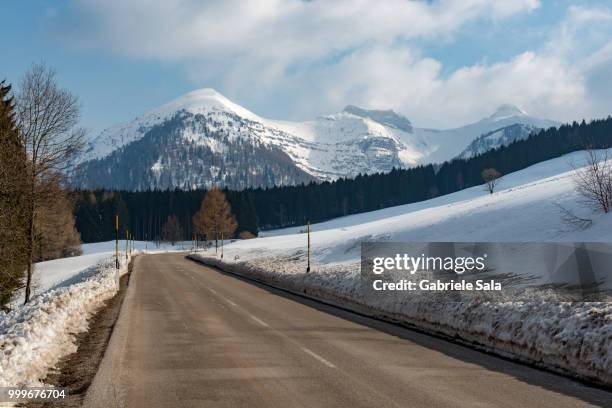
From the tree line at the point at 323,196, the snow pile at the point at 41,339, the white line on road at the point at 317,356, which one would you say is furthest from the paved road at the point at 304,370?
the tree line at the point at 323,196

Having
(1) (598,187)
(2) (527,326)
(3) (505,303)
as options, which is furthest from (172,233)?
(2) (527,326)

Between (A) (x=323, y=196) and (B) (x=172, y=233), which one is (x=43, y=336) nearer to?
(B) (x=172, y=233)

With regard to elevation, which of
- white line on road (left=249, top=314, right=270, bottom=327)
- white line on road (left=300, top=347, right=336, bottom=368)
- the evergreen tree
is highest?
the evergreen tree

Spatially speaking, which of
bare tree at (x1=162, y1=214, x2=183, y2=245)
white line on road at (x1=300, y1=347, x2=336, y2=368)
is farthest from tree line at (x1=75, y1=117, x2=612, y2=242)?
white line on road at (x1=300, y1=347, x2=336, y2=368)

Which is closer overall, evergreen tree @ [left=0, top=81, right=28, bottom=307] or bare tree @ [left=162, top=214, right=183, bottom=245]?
evergreen tree @ [left=0, top=81, right=28, bottom=307]

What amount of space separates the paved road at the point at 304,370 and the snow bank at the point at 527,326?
22.9 inches

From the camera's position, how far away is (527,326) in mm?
11102

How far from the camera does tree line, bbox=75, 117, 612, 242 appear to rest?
141375 mm

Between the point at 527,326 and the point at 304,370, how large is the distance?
16.6 feet

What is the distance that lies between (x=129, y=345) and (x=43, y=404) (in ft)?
14.5

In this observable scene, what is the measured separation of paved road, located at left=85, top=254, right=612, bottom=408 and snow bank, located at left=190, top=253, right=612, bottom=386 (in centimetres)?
58

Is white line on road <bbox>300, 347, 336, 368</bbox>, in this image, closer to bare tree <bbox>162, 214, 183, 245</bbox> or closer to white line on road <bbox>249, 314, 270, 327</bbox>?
white line on road <bbox>249, 314, 270, 327</bbox>

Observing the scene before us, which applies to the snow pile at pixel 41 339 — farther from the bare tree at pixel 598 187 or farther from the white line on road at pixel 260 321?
the bare tree at pixel 598 187

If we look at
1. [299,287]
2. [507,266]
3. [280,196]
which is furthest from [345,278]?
[280,196]
